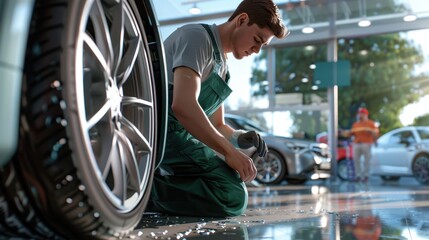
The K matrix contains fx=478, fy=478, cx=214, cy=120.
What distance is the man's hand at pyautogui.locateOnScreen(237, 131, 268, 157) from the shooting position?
6.49 feet

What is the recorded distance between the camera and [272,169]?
22.2 feet

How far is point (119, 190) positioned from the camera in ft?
3.26

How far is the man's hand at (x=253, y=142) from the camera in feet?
6.49

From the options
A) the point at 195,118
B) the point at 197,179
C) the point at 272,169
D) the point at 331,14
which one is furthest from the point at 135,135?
the point at 331,14

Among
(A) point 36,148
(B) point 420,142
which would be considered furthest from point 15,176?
(B) point 420,142

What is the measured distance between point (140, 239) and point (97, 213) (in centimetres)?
45

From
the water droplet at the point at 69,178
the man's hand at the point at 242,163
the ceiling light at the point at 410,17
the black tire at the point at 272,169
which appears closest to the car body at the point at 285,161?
the black tire at the point at 272,169

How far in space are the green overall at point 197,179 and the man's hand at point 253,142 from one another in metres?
0.14

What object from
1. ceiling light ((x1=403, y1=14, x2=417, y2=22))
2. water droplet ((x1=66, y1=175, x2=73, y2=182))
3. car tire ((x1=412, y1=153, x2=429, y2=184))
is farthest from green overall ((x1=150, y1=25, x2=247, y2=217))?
ceiling light ((x1=403, y1=14, x2=417, y2=22))

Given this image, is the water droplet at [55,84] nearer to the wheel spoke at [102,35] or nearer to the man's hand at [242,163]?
the wheel spoke at [102,35]

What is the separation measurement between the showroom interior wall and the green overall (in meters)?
6.54

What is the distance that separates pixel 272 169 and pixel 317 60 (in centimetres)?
337

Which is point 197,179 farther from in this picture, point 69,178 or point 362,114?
point 362,114

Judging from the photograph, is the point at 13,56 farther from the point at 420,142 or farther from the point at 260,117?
the point at 260,117
